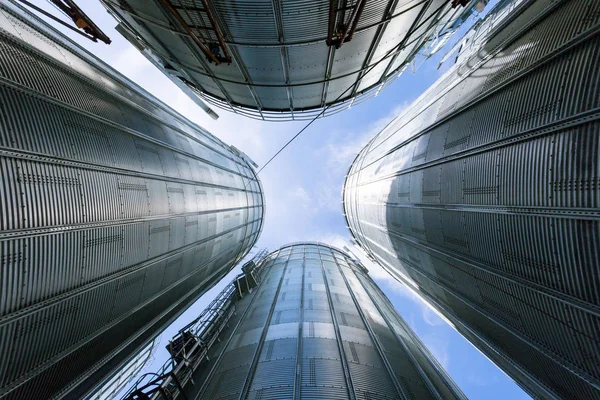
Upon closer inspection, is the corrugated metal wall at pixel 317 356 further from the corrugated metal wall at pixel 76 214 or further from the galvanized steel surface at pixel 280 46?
the galvanized steel surface at pixel 280 46

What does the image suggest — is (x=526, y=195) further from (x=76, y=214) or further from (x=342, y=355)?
(x=76, y=214)

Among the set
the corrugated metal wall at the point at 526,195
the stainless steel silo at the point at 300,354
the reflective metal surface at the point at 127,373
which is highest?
the corrugated metal wall at the point at 526,195

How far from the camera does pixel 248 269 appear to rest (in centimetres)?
2552

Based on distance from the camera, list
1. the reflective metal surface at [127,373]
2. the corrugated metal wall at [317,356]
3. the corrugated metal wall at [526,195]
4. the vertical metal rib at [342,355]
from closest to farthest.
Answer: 1. the corrugated metal wall at [526,195]
2. the vertical metal rib at [342,355]
3. the corrugated metal wall at [317,356]
4. the reflective metal surface at [127,373]

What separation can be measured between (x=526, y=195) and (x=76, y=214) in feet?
40.4

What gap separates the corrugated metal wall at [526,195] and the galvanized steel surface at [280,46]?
3.83 metres

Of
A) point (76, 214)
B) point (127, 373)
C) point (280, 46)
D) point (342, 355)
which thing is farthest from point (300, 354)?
point (127, 373)

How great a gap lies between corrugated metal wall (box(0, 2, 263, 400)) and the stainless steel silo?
291 cm

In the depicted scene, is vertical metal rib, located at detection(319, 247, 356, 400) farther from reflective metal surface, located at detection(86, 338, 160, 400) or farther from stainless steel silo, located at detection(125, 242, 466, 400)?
reflective metal surface, located at detection(86, 338, 160, 400)

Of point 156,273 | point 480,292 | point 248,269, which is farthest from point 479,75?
point 248,269

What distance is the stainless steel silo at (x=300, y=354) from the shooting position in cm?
1041

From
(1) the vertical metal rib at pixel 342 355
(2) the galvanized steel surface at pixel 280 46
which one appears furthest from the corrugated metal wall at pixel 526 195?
(1) the vertical metal rib at pixel 342 355

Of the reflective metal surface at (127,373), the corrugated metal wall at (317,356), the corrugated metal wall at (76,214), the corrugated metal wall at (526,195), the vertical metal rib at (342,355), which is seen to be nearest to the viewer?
the corrugated metal wall at (526,195)

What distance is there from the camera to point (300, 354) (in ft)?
39.6
